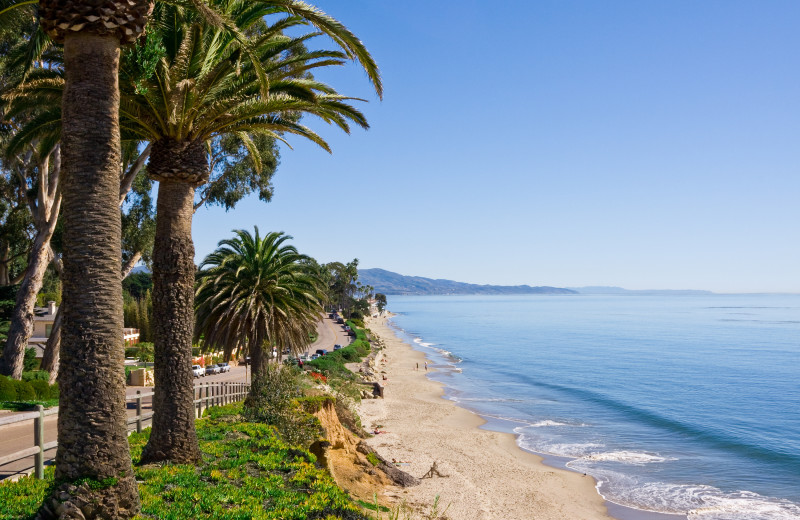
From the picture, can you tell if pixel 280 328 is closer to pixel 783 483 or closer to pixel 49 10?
pixel 49 10

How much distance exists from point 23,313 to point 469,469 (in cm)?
1995

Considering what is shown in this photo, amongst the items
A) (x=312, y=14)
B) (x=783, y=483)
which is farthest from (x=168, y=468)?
(x=783, y=483)

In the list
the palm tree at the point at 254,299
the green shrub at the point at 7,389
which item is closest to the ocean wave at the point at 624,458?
the palm tree at the point at 254,299

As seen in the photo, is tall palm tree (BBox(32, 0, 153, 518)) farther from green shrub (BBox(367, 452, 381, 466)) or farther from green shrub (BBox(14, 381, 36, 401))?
green shrub (BBox(14, 381, 36, 401))

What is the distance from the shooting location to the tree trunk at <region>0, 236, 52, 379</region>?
24.3 metres

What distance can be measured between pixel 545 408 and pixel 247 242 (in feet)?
97.2

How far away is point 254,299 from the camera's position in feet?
69.1

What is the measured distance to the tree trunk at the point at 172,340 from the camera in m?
10.1

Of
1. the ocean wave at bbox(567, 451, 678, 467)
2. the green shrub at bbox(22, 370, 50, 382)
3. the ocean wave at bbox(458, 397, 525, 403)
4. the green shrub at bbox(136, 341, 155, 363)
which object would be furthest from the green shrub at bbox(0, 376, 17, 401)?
the ocean wave at bbox(458, 397, 525, 403)

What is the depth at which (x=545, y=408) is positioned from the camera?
43906 mm

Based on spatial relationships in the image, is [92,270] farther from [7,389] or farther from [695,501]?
[695,501]

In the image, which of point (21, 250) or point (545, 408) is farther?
point (545, 408)

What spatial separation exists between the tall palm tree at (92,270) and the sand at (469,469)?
25.5ft

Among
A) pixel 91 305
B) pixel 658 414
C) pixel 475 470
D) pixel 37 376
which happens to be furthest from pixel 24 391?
pixel 658 414
